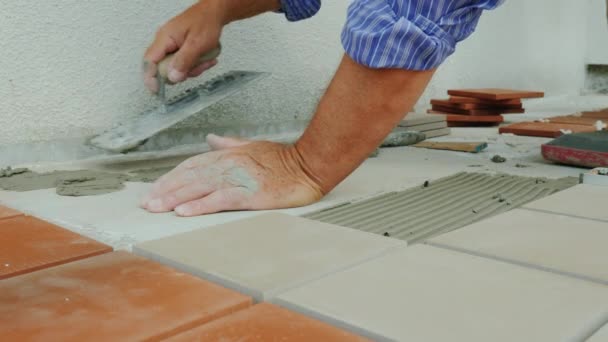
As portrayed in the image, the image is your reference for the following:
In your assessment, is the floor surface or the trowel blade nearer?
the floor surface

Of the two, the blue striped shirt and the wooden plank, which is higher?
the blue striped shirt

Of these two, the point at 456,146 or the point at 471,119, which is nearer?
the point at 456,146

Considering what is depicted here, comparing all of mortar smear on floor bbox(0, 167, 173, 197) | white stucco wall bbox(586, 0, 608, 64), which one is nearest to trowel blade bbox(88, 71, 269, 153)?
mortar smear on floor bbox(0, 167, 173, 197)

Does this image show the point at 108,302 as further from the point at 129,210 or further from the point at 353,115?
the point at 353,115

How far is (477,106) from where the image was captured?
317 centimetres

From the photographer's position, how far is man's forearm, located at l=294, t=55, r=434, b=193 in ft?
4.24

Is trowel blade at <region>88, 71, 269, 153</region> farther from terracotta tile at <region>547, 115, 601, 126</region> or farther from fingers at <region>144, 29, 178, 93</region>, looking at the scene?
terracotta tile at <region>547, 115, 601, 126</region>

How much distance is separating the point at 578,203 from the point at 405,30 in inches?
23.4

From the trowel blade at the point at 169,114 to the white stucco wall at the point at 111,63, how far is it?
15cm

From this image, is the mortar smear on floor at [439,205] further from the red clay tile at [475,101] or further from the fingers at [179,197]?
the red clay tile at [475,101]

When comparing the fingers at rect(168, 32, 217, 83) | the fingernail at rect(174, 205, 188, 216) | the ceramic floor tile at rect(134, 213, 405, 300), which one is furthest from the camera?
the fingers at rect(168, 32, 217, 83)

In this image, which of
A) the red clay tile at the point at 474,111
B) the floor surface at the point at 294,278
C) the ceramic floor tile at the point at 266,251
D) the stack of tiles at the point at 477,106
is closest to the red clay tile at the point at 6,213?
the floor surface at the point at 294,278

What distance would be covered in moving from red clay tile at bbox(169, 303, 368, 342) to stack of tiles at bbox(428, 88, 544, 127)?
8.22ft

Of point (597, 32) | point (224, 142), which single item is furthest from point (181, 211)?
point (597, 32)
